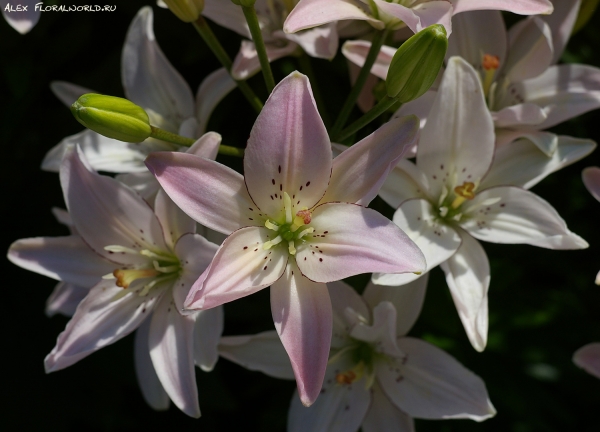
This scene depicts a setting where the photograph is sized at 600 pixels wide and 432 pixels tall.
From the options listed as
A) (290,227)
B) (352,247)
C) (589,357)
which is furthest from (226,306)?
(589,357)

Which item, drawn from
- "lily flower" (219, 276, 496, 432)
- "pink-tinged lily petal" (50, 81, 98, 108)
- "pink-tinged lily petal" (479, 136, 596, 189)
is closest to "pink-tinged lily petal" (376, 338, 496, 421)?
"lily flower" (219, 276, 496, 432)

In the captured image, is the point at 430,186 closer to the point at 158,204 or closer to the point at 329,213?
the point at 329,213

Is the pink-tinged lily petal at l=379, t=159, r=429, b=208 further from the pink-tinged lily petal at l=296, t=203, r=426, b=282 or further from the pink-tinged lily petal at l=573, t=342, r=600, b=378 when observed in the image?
the pink-tinged lily petal at l=573, t=342, r=600, b=378

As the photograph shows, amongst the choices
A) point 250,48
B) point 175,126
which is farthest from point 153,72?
point 250,48

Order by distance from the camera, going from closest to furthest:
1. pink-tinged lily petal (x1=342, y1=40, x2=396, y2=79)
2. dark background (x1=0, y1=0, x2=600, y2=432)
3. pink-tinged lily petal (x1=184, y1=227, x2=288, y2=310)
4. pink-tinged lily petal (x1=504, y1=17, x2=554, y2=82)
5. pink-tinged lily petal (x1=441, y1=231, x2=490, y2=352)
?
1. pink-tinged lily petal (x1=184, y1=227, x2=288, y2=310)
2. pink-tinged lily petal (x1=441, y1=231, x2=490, y2=352)
3. pink-tinged lily petal (x1=342, y1=40, x2=396, y2=79)
4. pink-tinged lily petal (x1=504, y1=17, x2=554, y2=82)
5. dark background (x1=0, y1=0, x2=600, y2=432)

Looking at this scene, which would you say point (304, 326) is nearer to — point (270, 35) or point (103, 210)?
point (103, 210)

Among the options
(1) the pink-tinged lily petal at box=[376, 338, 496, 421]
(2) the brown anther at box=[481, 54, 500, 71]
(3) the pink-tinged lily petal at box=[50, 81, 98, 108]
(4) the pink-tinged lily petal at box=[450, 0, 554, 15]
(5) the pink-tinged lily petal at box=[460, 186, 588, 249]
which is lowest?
(1) the pink-tinged lily petal at box=[376, 338, 496, 421]
